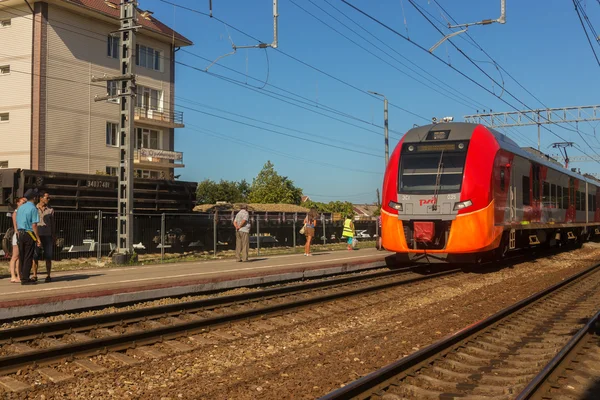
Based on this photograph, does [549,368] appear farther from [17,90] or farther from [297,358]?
[17,90]

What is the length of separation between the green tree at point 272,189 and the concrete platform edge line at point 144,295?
55.4 meters

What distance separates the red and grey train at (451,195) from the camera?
13258 millimetres

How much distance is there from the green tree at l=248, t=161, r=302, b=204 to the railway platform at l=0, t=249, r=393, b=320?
54144 millimetres

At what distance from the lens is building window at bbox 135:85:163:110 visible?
3984cm

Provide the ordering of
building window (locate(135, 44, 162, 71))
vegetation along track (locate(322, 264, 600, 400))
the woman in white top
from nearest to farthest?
vegetation along track (locate(322, 264, 600, 400)), the woman in white top, building window (locate(135, 44, 162, 71))

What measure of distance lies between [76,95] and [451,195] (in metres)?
28.5

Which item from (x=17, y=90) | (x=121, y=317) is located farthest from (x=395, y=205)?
(x=17, y=90)

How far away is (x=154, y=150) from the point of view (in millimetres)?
39000

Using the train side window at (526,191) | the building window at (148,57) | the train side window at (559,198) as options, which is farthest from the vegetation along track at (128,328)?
the building window at (148,57)

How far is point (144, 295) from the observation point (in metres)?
10.5

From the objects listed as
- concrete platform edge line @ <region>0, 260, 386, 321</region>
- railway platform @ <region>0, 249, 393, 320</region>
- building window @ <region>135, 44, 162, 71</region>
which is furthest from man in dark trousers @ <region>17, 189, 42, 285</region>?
building window @ <region>135, 44, 162, 71</region>

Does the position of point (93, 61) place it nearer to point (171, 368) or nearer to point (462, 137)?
point (462, 137)

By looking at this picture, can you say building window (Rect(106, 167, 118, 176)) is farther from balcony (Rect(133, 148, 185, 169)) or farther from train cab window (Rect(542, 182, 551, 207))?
train cab window (Rect(542, 182, 551, 207))

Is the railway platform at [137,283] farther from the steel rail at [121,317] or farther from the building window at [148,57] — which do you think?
the building window at [148,57]
